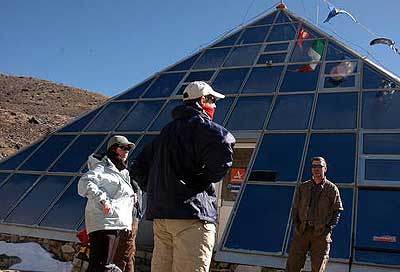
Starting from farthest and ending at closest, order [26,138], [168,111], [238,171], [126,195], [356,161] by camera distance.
A: [26,138], [238,171], [168,111], [356,161], [126,195]

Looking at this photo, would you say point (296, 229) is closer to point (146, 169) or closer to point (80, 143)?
point (146, 169)

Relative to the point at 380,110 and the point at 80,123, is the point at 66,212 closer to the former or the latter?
the point at 80,123

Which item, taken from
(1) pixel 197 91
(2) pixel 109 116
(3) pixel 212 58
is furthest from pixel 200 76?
(1) pixel 197 91

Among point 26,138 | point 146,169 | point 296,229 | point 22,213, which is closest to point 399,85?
point 296,229

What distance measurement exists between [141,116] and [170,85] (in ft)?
4.27

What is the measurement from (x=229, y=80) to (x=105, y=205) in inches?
253

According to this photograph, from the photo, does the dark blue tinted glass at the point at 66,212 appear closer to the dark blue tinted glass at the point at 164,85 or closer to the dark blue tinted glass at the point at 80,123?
the dark blue tinted glass at the point at 80,123

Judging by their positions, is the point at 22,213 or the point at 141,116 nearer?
the point at 22,213

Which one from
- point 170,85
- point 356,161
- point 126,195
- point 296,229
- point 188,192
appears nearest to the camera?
point 188,192

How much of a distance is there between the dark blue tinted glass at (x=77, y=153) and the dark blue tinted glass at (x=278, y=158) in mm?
3676

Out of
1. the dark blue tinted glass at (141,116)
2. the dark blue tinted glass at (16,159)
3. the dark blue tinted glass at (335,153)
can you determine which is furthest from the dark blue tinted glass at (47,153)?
the dark blue tinted glass at (335,153)

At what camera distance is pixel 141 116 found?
10375mm

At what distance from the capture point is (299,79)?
9719 mm

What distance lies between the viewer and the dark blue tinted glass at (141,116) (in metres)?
10.0
